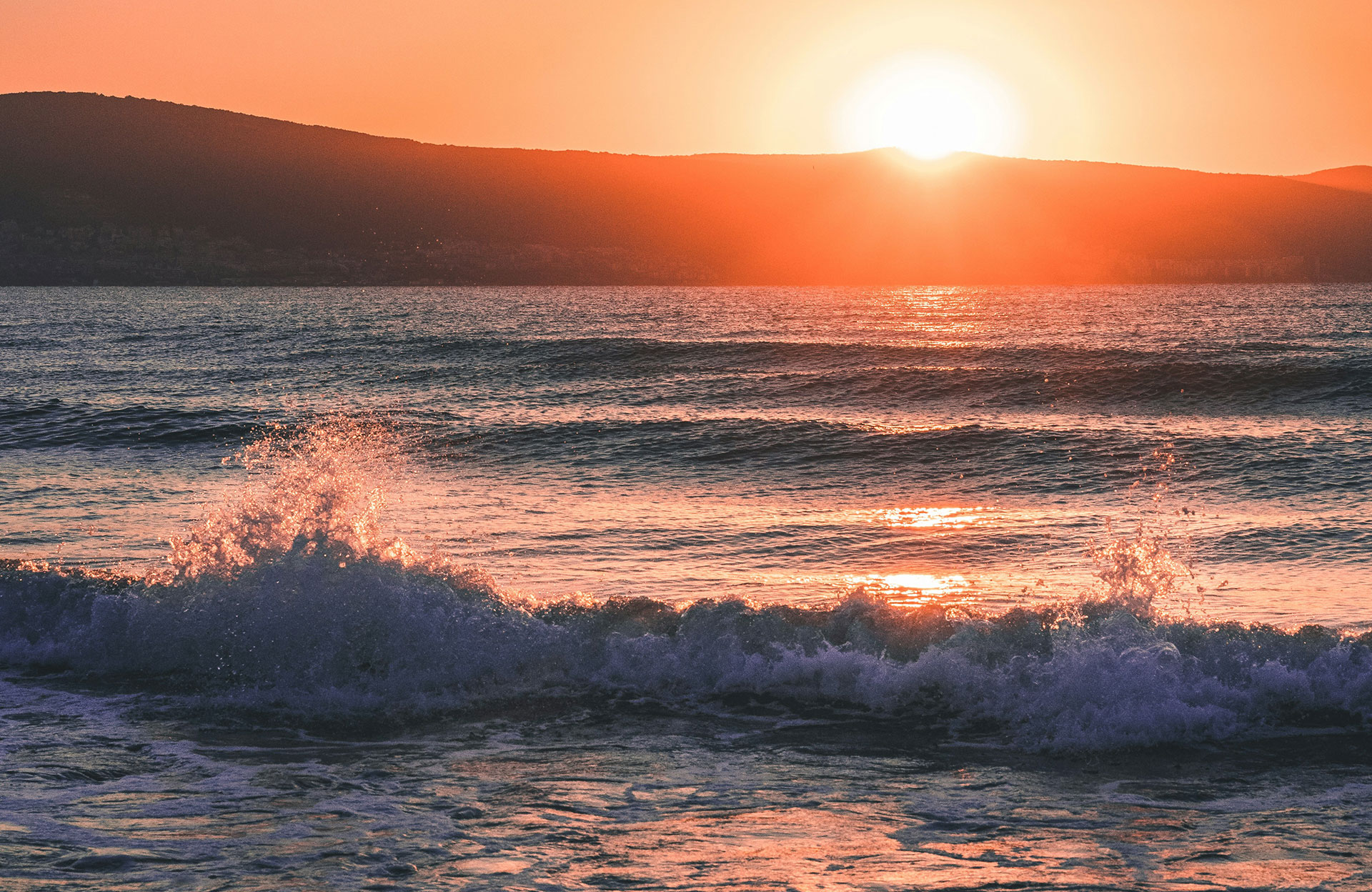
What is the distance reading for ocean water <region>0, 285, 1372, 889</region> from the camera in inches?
213

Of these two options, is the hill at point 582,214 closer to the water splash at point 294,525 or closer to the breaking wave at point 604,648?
the water splash at point 294,525

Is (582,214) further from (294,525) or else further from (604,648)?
(604,648)

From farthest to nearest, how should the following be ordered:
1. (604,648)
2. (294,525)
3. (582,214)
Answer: (582,214) → (294,525) → (604,648)

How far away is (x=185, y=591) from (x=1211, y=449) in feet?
51.5

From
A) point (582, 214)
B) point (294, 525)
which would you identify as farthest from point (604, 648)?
point (582, 214)

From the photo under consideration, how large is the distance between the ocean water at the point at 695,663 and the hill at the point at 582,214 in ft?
425

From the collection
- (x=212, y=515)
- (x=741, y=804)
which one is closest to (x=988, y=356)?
(x=212, y=515)

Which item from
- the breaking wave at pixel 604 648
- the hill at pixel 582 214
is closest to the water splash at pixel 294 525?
the breaking wave at pixel 604 648

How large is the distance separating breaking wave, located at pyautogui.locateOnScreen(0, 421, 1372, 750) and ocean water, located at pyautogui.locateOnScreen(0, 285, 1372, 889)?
0.10ft

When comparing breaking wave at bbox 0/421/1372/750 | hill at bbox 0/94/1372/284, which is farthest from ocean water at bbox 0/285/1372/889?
hill at bbox 0/94/1372/284

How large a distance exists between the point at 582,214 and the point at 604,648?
522 ft

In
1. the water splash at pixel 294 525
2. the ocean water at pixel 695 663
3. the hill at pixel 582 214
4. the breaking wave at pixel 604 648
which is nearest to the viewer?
the ocean water at pixel 695 663

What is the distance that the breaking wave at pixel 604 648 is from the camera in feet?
24.2

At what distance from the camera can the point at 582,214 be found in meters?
163
